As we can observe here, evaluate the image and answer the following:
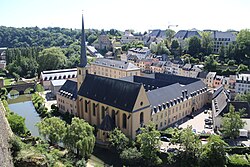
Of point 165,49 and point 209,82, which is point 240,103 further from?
point 165,49

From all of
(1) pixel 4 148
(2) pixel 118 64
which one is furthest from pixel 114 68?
(1) pixel 4 148

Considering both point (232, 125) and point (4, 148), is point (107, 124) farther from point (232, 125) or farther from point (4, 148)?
point (4, 148)

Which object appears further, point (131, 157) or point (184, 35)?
point (184, 35)

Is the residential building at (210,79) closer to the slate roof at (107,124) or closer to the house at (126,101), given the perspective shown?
the house at (126,101)

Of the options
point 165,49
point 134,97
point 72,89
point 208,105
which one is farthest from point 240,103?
point 165,49

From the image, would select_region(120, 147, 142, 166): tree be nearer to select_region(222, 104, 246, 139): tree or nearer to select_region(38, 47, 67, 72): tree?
select_region(222, 104, 246, 139): tree

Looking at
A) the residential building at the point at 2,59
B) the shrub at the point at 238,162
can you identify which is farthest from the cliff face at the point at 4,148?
the residential building at the point at 2,59
